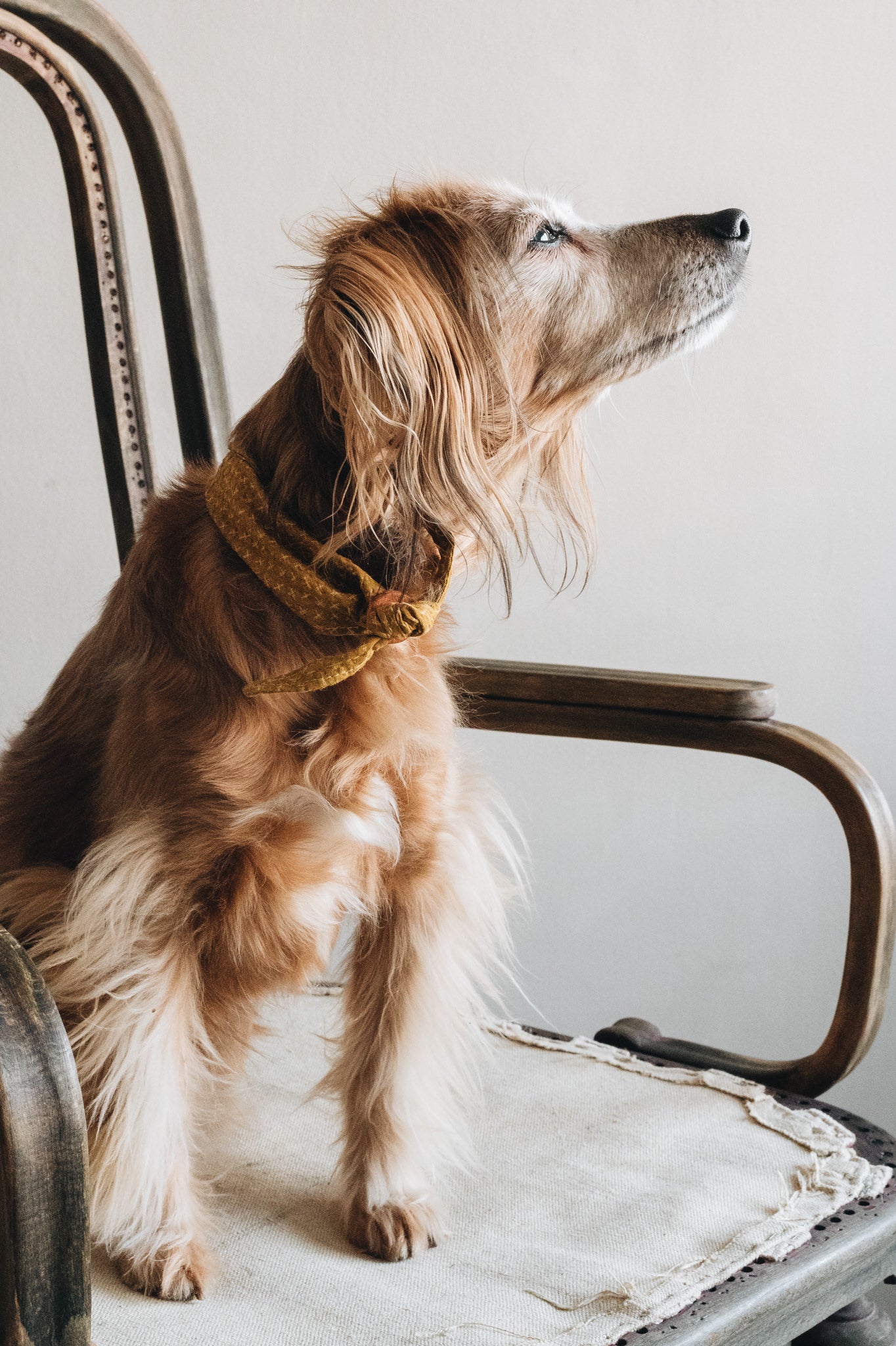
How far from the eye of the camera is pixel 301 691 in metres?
0.80

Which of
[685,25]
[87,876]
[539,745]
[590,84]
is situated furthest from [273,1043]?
[685,25]

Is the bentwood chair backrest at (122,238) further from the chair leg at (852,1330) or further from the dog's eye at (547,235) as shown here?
the chair leg at (852,1330)

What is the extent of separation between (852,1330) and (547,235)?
86 centimetres

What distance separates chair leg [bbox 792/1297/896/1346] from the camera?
2.85 feet

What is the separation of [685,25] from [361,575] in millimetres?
1218

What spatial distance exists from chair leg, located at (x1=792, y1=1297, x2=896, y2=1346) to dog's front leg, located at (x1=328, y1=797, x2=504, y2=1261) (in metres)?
0.29

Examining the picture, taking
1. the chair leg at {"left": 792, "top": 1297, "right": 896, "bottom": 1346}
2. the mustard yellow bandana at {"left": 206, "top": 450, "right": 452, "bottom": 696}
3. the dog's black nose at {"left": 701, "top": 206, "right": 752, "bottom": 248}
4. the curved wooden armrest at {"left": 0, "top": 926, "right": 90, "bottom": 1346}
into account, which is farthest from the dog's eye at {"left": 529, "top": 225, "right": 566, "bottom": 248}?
the chair leg at {"left": 792, "top": 1297, "right": 896, "bottom": 1346}

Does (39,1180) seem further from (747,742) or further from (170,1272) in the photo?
(747,742)

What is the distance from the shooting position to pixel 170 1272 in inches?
31.0

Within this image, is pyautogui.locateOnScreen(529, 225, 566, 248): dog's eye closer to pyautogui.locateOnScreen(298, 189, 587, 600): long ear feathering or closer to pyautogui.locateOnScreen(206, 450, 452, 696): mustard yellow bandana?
pyautogui.locateOnScreen(298, 189, 587, 600): long ear feathering

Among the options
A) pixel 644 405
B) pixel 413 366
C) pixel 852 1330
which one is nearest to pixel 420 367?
pixel 413 366

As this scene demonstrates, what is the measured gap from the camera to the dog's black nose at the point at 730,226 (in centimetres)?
99

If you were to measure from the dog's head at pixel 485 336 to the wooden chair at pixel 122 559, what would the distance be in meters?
0.18

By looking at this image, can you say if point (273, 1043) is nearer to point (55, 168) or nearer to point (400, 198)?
point (400, 198)
